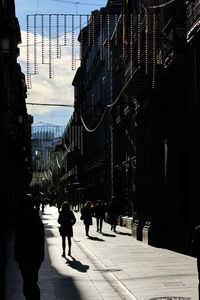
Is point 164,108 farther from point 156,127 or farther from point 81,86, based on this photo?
point 81,86

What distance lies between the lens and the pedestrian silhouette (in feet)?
32.1

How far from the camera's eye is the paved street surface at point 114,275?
12.2 m

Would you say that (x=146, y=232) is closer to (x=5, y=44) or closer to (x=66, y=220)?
(x=66, y=220)

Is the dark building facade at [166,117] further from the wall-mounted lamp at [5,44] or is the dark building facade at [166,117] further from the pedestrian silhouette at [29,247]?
the pedestrian silhouette at [29,247]

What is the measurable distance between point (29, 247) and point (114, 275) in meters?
5.58

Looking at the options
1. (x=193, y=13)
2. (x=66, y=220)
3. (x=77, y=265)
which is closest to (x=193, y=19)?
(x=193, y=13)

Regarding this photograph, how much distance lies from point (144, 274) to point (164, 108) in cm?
987

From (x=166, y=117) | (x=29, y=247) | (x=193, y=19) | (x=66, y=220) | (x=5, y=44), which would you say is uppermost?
(x=193, y=19)

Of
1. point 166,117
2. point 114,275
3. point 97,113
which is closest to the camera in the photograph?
point 114,275

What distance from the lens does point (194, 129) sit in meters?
20.0

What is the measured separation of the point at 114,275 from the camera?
15.1m

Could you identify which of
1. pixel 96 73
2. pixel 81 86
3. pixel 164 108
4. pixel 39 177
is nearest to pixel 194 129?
Answer: pixel 164 108

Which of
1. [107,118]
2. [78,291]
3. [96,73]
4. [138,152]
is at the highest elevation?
[96,73]

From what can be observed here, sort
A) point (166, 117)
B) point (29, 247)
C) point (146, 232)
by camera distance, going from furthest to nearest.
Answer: point (146, 232), point (166, 117), point (29, 247)
